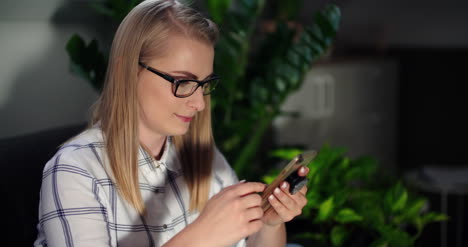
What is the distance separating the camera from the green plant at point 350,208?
158 cm

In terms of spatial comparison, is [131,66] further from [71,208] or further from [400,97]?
[400,97]

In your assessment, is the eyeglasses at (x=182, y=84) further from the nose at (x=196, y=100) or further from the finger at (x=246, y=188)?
the finger at (x=246, y=188)

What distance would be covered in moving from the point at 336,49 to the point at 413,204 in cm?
263

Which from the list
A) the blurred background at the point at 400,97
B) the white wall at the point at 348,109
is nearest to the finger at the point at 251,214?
the blurred background at the point at 400,97

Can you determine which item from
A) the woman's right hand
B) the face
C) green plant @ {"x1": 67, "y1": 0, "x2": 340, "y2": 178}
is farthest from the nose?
green plant @ {"x1": 67, "y1": 0, "x2": 340, "y2": 178}

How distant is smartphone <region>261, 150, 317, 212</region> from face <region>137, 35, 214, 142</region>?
0.80 ft

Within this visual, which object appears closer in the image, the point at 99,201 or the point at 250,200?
the point at 250,200

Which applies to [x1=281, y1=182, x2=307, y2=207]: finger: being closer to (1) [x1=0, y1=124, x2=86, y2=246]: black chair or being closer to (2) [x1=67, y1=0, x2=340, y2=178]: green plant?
(1) [x1=0, y1=124, x2=86, y2=246]: black chair

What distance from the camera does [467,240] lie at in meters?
3.15

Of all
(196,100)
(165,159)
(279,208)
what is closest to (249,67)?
(165,159)

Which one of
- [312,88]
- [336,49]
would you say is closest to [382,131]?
[336,49]

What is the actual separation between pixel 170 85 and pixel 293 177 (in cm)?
32

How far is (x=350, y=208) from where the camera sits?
1.71m

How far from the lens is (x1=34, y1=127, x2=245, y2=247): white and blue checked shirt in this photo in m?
0.98
